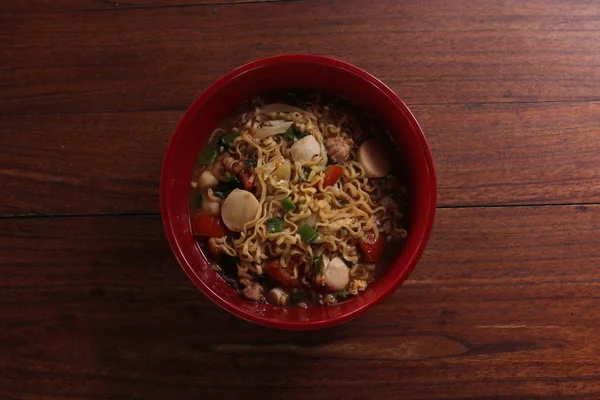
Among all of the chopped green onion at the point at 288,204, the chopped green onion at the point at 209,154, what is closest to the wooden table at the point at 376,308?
the chopped green onion at the point at 209,154

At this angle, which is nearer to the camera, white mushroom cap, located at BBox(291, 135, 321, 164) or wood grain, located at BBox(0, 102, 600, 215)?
Answer: white mushroom cap, located at BBox(291, 135, 321, 164)

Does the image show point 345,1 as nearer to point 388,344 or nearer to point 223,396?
point 388,344

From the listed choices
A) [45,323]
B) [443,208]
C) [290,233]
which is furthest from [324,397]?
[45,323]

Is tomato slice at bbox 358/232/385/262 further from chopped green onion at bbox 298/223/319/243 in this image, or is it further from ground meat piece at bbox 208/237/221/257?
ground meat piece at bbox 208/237/221/257

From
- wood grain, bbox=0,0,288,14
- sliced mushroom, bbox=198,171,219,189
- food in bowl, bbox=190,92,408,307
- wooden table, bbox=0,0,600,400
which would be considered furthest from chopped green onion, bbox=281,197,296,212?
wood grain, bbox=0,0,288,14

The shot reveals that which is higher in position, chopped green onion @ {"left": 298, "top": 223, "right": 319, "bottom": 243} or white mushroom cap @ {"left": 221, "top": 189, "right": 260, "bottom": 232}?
white mushroom cap @ {"left": 221, "top": 189, "right": 260, "bottom": 232}
